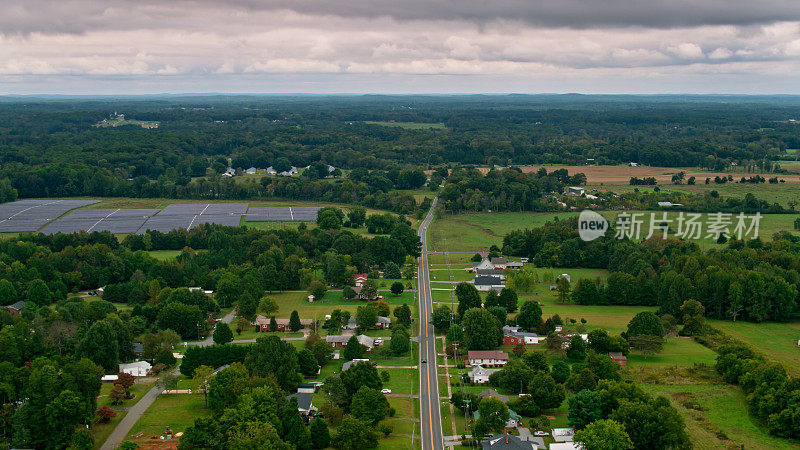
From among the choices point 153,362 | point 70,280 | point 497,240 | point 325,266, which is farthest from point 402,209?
point 153,362

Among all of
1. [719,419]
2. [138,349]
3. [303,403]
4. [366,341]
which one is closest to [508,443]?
[303,403]

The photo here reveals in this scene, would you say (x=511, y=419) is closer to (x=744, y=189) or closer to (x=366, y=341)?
Answer: (x=366, y=341)

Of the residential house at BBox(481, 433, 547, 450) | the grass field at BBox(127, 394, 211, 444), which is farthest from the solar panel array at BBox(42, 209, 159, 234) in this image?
the residential house at BBox(481, 433, 547, 450)

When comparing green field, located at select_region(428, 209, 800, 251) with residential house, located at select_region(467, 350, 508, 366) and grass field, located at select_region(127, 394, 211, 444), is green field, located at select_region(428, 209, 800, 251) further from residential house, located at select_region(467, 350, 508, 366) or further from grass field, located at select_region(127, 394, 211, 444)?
grass field, located at select_region(127, 394, 211, 444)

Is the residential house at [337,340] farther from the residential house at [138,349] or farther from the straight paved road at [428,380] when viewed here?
the residential house at [138,349]

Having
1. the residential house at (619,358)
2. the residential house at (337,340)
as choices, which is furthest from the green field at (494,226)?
the residential house at (619,358)

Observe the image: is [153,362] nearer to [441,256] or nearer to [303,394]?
[303,394]
